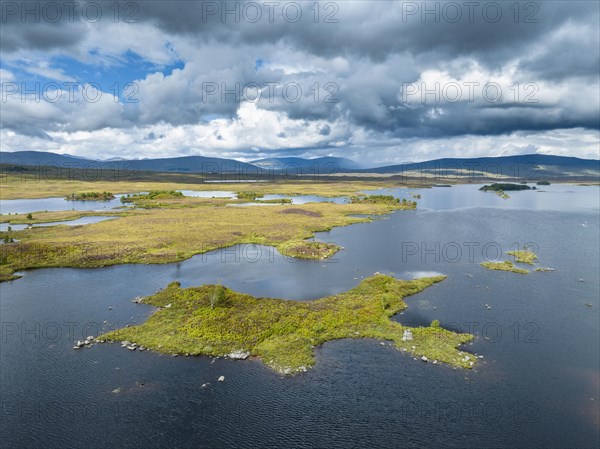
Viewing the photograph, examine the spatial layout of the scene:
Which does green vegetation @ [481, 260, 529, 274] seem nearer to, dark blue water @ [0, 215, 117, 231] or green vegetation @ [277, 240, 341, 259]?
green vegetation @ [277, 240, 341, 259]

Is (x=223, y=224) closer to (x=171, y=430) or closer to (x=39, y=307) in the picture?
(x=39, y=307)

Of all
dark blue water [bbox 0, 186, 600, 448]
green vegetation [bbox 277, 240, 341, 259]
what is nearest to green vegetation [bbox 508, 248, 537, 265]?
dark blue water [bbox 0, 186, 600, 448]

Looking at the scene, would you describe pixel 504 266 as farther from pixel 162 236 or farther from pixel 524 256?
pixel 162 236

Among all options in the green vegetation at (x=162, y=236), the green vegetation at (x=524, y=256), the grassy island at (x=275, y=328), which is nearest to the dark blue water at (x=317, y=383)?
the grassy island at (x=275, y=328)

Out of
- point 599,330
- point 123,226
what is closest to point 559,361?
point 599,330

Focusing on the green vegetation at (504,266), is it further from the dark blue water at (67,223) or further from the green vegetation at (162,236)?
the dark blue water at (67,223)

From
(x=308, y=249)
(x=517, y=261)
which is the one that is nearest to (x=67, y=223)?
(x=308, y=249)

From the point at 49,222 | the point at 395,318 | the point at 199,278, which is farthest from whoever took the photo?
the point at 49,222
